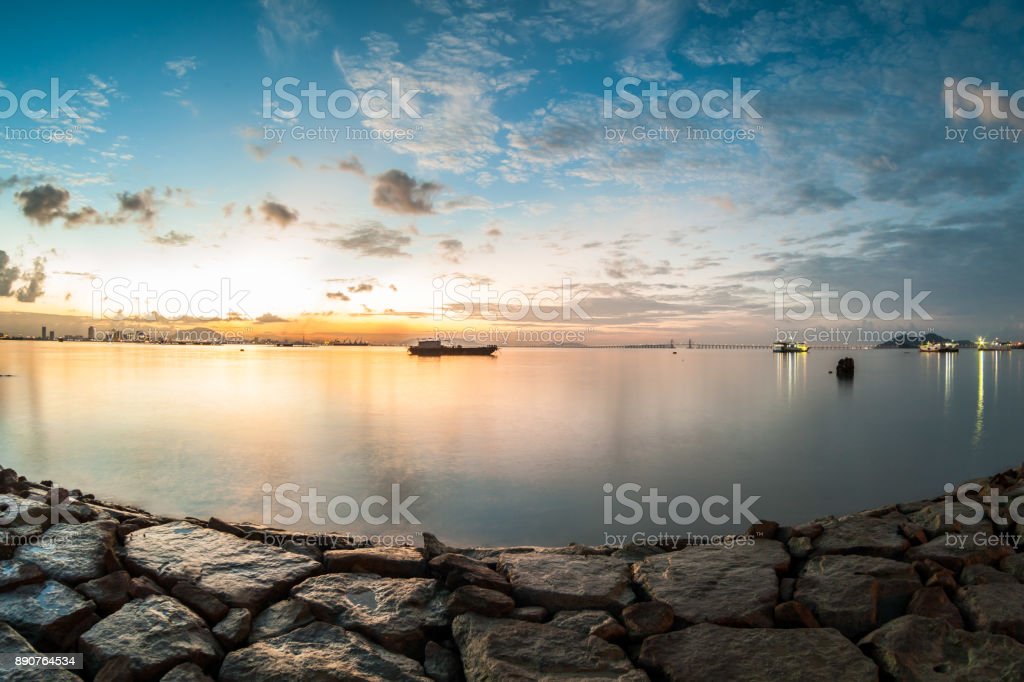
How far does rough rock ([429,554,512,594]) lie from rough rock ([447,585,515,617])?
24cm

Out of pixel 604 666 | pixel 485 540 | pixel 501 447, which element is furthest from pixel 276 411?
pixel 604 666

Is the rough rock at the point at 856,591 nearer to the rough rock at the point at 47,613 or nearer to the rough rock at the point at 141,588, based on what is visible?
the rough rock at the point at 141,588

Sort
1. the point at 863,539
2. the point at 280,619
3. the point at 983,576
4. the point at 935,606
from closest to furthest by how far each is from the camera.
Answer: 1. the point at 935,606
2. the point at 280,619
3. the point at 983,576
4. the point at 863,539

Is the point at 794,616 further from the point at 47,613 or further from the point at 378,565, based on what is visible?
the point at 47,613

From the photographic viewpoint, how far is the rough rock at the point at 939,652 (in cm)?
359

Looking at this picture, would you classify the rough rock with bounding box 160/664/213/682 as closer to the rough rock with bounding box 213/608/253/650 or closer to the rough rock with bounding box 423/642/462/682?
the rough rock with bounding box 213/608/253/650

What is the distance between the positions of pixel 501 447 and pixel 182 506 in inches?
335

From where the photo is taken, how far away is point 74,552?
5133mm

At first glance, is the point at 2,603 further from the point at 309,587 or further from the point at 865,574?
the point at 865,574

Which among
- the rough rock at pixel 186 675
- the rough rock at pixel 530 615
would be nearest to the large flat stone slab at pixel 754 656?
the rough rock at pixel 530 615

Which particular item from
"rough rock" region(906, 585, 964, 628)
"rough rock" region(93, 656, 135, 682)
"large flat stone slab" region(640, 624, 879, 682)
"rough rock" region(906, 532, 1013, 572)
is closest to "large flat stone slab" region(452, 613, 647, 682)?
"large flat stone slab" region(640, 624, 879, 682)

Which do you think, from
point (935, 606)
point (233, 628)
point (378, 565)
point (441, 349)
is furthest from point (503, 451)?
point (441, 349)

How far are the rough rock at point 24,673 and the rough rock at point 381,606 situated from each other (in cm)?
159

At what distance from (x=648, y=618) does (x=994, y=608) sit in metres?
2.69
